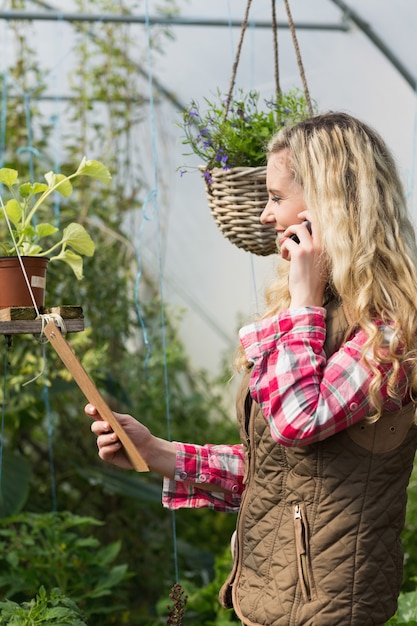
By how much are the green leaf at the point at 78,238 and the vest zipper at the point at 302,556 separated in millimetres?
704

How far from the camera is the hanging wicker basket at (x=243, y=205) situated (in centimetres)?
193

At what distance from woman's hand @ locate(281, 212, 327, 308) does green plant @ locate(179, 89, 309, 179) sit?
0.47 meters

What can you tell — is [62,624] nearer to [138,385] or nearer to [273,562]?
[273,562]

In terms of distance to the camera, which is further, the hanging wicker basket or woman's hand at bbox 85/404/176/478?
the hanging wicker basket

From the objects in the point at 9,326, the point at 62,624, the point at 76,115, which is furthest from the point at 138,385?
the point at 9,326

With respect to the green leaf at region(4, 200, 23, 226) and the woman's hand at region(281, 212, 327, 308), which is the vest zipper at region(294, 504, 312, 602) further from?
the green leaf at region(4, 200, 23, 226)

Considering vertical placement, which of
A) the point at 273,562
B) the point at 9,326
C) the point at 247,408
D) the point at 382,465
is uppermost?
the point at 9,326

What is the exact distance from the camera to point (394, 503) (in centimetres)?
153

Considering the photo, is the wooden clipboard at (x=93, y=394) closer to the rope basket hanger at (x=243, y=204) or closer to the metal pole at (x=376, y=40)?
the rope basket hanger at (x=243, y=204)

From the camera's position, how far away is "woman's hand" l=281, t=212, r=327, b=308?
1.52 metres

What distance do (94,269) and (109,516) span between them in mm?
1021

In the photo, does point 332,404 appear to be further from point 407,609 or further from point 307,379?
point 407,609

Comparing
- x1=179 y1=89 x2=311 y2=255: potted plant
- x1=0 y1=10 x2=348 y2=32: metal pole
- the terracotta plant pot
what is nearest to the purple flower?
x1=179 y1=89 x2=311 y2=255: potted plant

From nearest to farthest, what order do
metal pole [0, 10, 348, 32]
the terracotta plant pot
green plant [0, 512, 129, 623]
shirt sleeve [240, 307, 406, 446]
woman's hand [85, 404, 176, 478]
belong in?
shirt sleeve [240, 307, 406, 446]
woman's hand [85, 404, 176, 478]
the terracotta plant pot
green plant [0, 512, 129, 623]
metal pole [0, 10, 348, 32]
